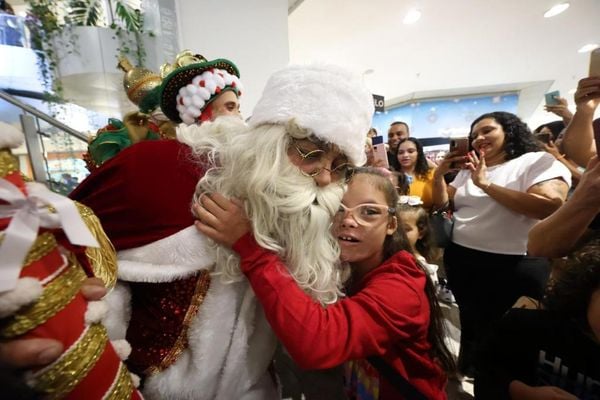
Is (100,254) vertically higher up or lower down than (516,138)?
lower down

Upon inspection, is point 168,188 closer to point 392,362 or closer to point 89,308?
point 89,308

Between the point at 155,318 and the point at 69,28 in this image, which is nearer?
the point at 155,318

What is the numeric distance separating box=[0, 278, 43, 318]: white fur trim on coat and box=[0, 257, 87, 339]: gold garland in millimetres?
15

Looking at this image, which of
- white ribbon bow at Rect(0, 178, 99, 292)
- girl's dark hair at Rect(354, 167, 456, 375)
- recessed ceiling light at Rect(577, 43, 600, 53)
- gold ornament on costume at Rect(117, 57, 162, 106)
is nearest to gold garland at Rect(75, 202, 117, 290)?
white ribbon bow at Rect(0, 178, 99, 292)

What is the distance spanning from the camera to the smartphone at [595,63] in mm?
1171

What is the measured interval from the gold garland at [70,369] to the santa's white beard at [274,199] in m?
0.29

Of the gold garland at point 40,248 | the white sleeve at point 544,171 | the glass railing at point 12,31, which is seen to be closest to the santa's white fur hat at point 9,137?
the gold garland at point 40,248

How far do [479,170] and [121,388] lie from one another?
1.84m

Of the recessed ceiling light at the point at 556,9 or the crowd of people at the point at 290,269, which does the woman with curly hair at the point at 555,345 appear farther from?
the recessed ceiling light at the point at 556,9

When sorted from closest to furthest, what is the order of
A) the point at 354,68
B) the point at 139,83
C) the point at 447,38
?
the point at 139,83 → the point at 354,68 → the point at 447,38

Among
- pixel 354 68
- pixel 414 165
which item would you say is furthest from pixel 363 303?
pixel 354 68

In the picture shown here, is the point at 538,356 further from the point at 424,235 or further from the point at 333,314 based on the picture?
the point at 424,235

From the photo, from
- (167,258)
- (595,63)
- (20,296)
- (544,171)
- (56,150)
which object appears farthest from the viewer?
(56,150)

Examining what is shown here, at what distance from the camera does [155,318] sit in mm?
714
